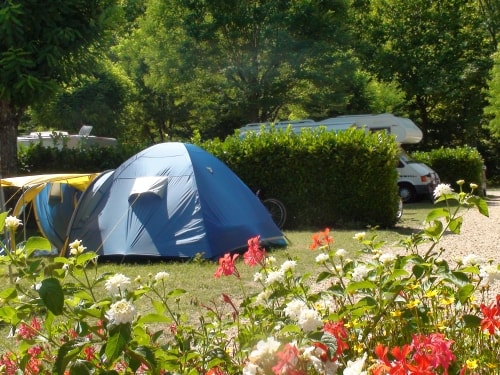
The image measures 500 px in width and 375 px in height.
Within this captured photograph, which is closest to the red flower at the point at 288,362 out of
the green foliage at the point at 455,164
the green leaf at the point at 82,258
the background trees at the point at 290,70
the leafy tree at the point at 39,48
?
the green leaf at the point at 82,258

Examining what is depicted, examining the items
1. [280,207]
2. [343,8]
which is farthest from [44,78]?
[343,8]

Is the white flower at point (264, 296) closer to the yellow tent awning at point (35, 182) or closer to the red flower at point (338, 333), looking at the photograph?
the red flower at point (338, 333)

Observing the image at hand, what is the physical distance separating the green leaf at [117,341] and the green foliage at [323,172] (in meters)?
12.0

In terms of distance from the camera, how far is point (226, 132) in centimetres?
2958

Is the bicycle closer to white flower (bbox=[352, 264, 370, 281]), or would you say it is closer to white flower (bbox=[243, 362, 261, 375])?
white flower (bbox=[352, 264, 370, 281])

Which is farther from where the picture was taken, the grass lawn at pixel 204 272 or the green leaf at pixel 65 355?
the grass lawn at pixel 204 272

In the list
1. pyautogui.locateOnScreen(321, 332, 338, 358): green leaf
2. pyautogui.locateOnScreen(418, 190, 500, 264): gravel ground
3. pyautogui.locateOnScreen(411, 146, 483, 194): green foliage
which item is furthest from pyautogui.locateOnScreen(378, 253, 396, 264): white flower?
pyautogui.locateOnScreen(411, 146, 483, 194): green foliage

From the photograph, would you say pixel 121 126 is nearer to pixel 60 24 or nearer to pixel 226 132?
pixel 226 132

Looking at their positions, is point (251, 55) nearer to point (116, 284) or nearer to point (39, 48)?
point (39, 48)

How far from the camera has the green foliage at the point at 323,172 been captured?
13.9 m

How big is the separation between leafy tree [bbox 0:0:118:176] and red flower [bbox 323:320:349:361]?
11.4 meters

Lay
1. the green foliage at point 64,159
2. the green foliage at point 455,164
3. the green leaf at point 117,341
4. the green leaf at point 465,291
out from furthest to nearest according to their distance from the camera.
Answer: the green foliage at point 455,164, the green foliage at point 64,159, the green leaf at point 465,291, the green leaf at point 117,341

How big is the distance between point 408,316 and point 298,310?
2.58ft

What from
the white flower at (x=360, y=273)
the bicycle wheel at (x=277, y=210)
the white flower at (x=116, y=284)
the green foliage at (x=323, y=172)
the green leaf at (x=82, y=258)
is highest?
the green leaf at (x=82, y=258)
